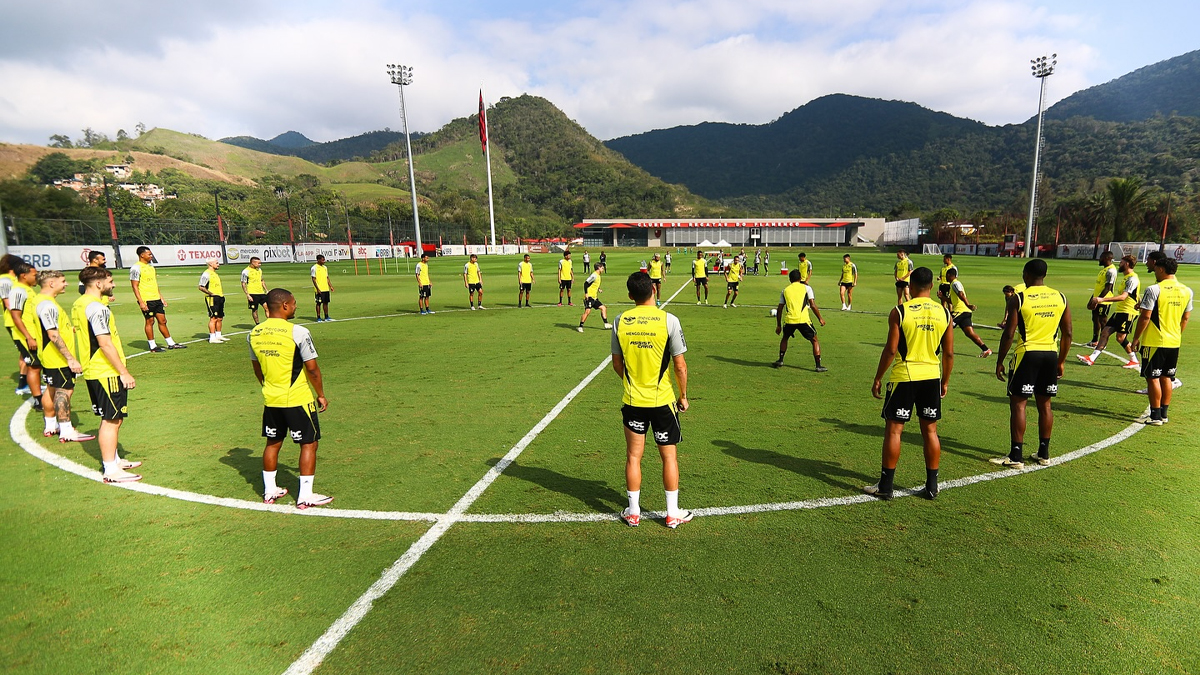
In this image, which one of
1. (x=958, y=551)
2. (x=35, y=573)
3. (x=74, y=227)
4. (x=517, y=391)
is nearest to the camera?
(x=35, y=573)

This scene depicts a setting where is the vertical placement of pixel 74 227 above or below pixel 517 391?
above

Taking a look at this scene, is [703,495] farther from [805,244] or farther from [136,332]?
[805,244]

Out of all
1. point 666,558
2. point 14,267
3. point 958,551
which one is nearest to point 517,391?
point 666,558

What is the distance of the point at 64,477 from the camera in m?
5.94

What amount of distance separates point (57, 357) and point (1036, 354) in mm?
11593

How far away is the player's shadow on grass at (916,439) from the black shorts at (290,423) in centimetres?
608

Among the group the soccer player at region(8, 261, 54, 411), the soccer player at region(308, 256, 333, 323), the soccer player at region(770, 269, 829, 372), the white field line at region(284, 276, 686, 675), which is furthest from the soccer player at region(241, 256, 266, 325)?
the soccer player at region(770, 269, 829, 372)

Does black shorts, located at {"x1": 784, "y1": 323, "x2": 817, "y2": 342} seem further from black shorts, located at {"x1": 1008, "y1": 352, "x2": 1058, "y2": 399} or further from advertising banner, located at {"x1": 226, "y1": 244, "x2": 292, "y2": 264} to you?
advertising banner, located at {"x1": 226, "y1": 244, "x2": 292, "y2": 264}

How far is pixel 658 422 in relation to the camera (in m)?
4.73

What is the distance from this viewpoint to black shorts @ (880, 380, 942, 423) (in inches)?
205

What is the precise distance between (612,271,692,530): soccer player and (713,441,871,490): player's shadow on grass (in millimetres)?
1823

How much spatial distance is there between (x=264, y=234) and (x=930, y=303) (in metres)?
71.4

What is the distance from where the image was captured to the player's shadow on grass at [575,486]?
17.4ft

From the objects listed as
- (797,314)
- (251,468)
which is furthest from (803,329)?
(251,468)
